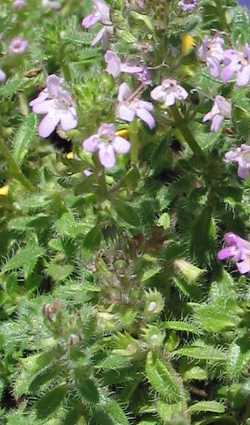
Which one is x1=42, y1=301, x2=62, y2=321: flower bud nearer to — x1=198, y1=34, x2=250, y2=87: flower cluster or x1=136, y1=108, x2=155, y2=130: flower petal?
x1=136, y1=108, x2=155, y2=130: flower petal

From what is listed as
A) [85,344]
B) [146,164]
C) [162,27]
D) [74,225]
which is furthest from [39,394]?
[162,27]

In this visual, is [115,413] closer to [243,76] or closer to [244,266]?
[244,266]

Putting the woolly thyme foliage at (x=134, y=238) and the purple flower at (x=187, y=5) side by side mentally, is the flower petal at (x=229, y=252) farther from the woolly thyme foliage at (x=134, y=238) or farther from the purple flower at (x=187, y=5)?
the purple flower at (x=187, y=5)

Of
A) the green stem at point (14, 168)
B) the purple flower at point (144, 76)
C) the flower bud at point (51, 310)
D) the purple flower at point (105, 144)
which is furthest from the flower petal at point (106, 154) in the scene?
the green stem at point (14, 168)

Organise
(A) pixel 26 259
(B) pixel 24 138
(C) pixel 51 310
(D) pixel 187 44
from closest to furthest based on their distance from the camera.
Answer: (C) pixel 51 310 → (D) pixel 187 44 → (A) pixel 26 259 → (B) pixel 24 138

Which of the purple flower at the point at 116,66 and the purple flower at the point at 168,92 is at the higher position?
the purple flower at the point at 116,66

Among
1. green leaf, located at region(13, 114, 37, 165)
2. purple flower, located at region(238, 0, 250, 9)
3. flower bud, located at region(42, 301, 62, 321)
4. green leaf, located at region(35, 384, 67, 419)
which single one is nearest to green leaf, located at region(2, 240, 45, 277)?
green leaf, located at region(13, 114, 37, 165)

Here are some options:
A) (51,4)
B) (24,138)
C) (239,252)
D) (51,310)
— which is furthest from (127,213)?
(51,4)
